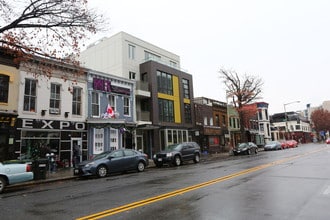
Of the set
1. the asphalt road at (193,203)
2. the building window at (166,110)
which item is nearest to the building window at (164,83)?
the building window at (166,110)

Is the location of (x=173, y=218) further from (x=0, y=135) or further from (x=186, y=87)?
(x=186, y=87)

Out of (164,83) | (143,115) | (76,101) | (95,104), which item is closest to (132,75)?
(164,83)

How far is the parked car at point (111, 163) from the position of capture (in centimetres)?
1503

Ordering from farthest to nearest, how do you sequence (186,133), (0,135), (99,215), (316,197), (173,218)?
(186,133), (0,135), (316,197), (99,215), (173,218)

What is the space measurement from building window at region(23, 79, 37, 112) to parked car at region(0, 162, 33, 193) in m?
8.29

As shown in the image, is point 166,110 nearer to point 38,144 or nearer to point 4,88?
point 38,144

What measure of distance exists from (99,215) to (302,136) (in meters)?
94.3

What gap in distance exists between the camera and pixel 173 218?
5879 mm

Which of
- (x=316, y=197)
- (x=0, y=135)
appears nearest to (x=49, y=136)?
(x=0, y=135)

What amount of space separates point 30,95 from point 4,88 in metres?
1.73

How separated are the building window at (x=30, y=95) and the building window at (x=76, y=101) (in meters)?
3.07

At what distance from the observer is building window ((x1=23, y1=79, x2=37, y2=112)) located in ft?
62.1

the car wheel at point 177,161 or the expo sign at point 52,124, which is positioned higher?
the expo sign at point 52,124

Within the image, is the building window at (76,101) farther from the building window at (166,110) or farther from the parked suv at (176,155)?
the building window at (166,110)
